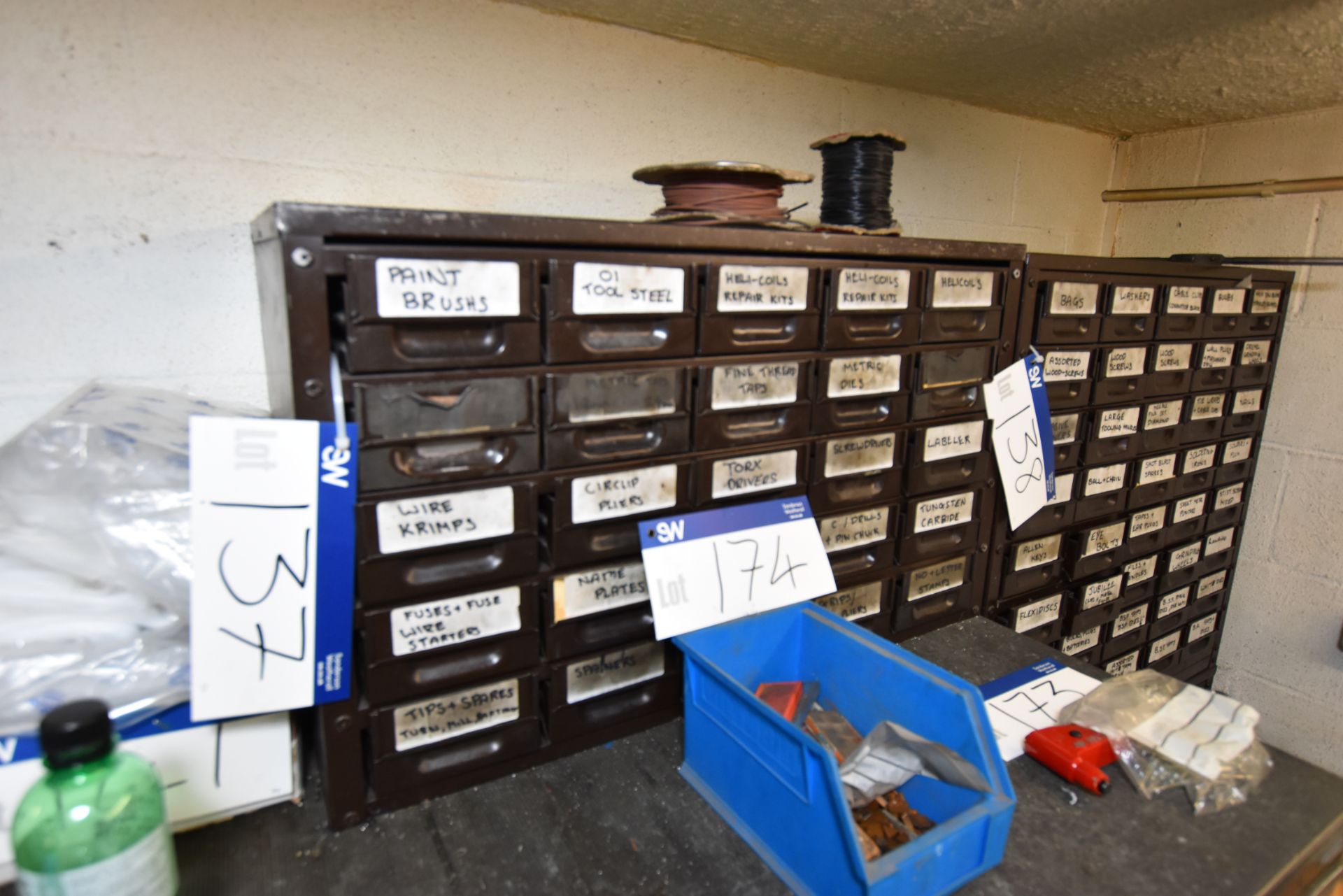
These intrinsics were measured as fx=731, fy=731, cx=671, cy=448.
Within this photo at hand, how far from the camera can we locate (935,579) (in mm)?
1058

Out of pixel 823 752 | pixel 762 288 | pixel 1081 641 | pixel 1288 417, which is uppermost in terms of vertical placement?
pixel 762 288

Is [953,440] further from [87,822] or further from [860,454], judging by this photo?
[87,822]

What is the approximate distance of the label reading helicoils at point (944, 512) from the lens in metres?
1.01

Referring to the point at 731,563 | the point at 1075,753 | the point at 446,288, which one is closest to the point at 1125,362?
the point at 1075,753

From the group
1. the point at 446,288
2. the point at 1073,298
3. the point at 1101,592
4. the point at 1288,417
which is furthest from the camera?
the point at 1288,417

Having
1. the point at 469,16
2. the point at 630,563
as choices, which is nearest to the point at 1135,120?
the point at 469,16

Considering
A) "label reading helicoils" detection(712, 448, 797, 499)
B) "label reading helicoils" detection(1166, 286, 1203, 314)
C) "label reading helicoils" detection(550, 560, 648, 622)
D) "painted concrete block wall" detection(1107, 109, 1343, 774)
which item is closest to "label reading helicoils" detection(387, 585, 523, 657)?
"label reading helicoils" detection(550, 560, 648, 622)

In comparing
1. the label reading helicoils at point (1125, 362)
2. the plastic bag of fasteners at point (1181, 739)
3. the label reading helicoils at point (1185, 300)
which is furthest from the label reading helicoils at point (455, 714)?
the label reading helicoils at point (1185, 300)

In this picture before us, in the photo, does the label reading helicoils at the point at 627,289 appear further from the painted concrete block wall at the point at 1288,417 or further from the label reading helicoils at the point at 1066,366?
the painted concrete block wall at the point at 1288,417

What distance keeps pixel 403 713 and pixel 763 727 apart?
338 mm

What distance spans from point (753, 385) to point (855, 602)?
0.36m

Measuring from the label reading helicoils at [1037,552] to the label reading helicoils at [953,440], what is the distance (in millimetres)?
251

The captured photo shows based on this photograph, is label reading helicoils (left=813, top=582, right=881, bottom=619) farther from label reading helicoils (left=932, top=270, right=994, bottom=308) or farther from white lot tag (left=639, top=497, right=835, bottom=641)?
label reading helicoils (left=932, top=270, right=994, bottom=308)

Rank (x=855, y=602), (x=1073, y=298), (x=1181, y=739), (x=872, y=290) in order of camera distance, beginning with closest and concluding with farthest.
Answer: (x=1181, y=739) → (x=872, y=290) → (x=855, y=602) → (x=1073, y=298)
